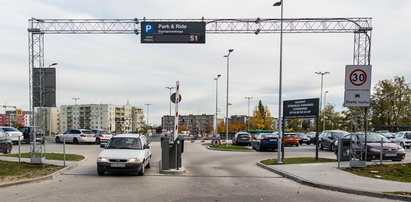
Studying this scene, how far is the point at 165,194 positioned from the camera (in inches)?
361

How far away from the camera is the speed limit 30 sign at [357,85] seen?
14766mm

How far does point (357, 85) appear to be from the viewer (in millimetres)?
14805

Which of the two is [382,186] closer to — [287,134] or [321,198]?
[321,198]

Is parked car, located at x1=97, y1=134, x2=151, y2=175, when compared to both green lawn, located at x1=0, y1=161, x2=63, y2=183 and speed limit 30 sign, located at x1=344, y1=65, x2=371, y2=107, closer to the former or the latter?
green lawn, located at x1=0, y1=161, x2=63, y2=183

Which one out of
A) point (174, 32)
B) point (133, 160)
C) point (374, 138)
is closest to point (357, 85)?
point (374, 138)

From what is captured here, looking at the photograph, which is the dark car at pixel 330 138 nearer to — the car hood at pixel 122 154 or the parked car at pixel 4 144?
the car hood at pixel 122 154

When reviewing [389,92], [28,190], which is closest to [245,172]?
[28,190]

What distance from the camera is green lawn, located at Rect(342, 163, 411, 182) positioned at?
12.1 metres

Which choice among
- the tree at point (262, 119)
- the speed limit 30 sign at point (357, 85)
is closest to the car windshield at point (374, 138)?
the speed limit 30 sign at point (357, 85)

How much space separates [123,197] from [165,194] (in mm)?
1074

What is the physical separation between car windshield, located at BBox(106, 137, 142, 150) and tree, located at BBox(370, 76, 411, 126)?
5822 centimetres

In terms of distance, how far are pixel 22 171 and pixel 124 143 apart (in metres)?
3.64

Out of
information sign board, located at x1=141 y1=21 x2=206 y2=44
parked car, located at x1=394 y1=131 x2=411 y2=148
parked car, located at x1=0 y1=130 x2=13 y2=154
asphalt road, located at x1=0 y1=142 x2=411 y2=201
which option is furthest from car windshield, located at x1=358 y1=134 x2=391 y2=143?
parked car, located at x1=0 y1=130 x2=13 y2=154

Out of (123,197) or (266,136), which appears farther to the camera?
(266,136)
